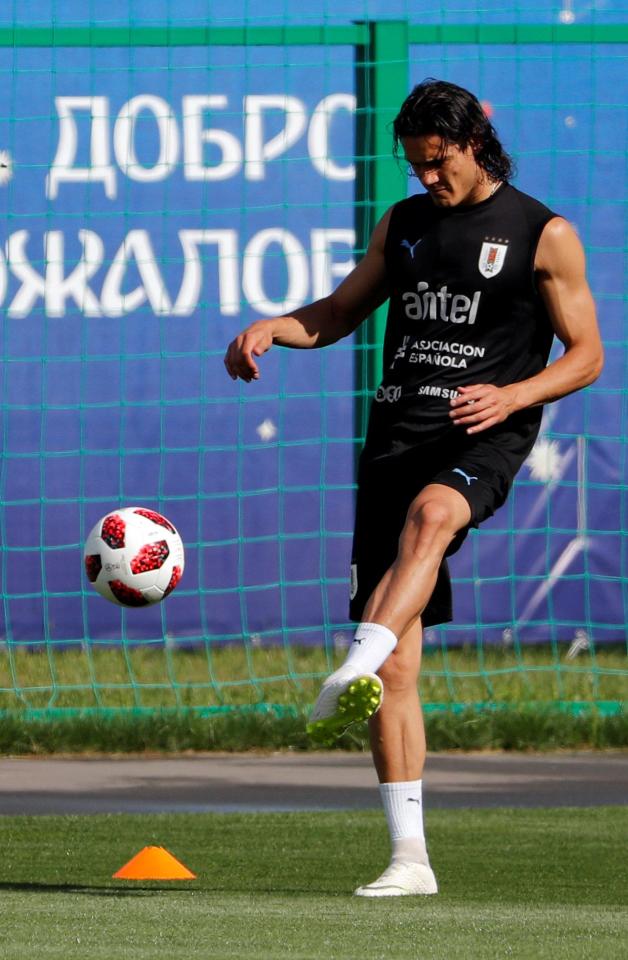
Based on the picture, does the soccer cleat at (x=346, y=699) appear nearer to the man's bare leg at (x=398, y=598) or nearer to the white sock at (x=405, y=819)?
the man's bare leg at (x=398, y=598)

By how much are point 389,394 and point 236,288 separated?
5061mm

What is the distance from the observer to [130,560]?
20.2ft

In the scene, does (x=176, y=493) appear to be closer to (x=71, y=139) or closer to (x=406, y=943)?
(x=71, y=139)

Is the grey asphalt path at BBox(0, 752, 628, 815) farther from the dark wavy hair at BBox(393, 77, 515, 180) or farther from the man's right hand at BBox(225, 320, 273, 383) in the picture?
the dark wavy hair at BBox(393, 77, 515, 180)

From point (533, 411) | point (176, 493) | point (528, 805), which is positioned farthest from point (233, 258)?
point (533, 411)

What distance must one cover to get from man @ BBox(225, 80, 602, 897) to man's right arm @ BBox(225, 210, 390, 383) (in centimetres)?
7

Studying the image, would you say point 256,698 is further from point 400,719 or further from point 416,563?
point 416,563

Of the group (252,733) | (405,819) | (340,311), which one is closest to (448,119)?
(340,311)

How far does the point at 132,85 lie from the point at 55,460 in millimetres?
1983

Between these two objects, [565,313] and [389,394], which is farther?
[389,394]

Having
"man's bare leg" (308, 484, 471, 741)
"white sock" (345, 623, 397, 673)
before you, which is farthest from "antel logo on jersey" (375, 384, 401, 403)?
"white sock" (345, 623, 397, 673)

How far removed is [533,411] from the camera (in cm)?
505

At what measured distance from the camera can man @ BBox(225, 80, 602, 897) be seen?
4.89 metres

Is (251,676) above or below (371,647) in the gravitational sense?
below
